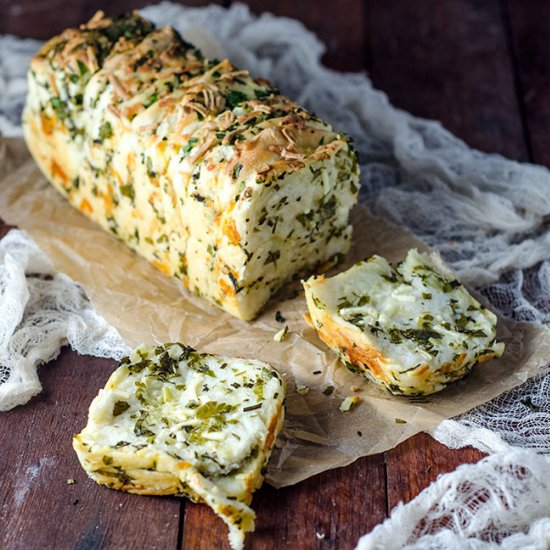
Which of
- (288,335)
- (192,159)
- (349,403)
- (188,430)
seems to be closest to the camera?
(188,430)

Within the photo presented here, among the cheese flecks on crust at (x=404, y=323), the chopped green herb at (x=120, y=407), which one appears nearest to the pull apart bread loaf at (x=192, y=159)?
the cheese flecks on crust at (x=404, y=323)

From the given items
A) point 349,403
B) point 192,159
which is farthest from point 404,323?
point 192,159

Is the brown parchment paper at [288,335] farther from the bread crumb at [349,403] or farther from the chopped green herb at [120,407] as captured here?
the chopped green herb at [120,407]

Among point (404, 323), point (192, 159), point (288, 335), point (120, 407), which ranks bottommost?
point (288, 335)

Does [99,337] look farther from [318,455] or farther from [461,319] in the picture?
[461,319]

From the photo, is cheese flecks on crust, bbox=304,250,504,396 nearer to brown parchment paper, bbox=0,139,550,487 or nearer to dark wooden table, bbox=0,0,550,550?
brown parchment paper, bbox=0,139,550,487

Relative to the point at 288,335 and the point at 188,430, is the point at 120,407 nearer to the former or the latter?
the point at 188,430
